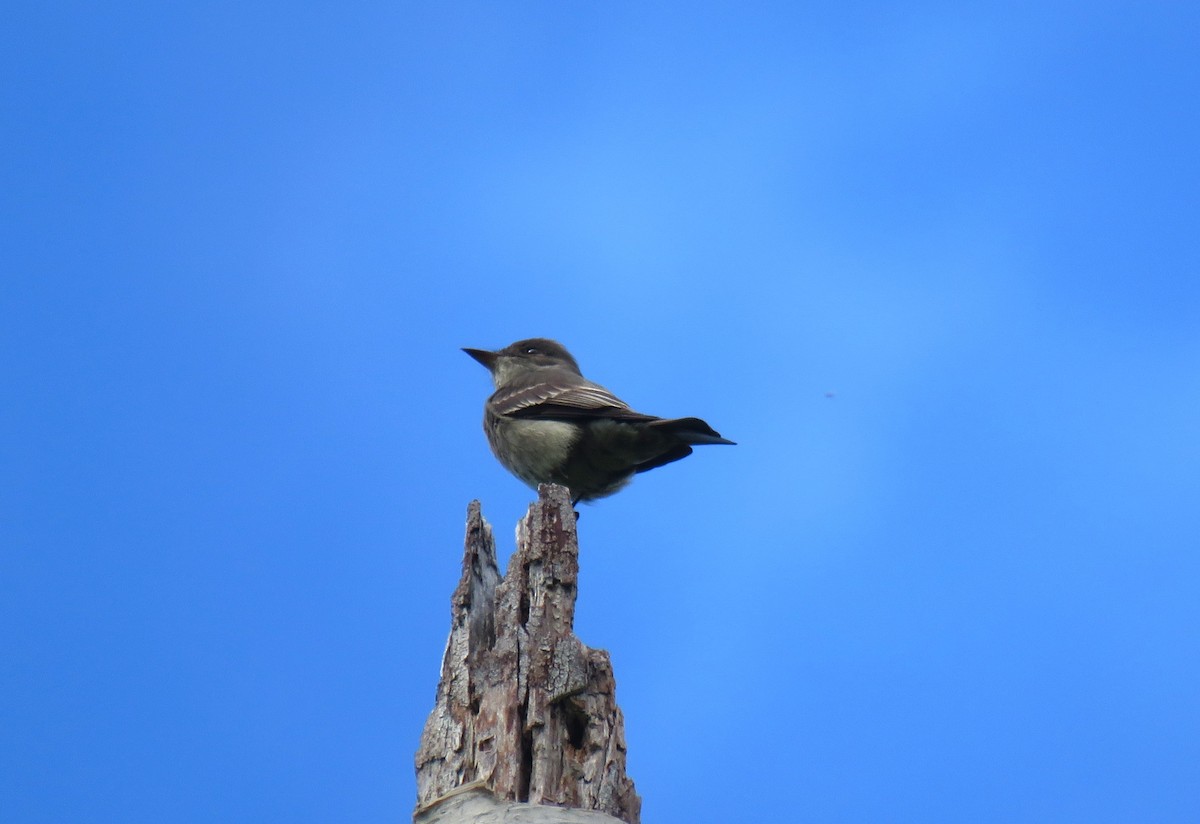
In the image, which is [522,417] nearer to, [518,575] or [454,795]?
[518,575]

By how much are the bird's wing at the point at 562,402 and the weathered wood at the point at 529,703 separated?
3.71 metres

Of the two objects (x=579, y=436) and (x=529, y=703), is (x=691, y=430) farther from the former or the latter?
(x=529, y=703)

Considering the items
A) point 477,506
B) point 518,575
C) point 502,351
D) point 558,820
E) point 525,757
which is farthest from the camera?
point 502,351

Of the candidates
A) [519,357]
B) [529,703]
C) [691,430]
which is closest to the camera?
[529,703]

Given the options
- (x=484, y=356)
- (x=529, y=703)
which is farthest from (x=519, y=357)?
(x=529, y=703)

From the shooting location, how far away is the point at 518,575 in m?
6.14

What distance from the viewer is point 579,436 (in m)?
10.1

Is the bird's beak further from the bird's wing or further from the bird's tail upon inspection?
the bird's tail

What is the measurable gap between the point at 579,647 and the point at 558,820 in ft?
3.16

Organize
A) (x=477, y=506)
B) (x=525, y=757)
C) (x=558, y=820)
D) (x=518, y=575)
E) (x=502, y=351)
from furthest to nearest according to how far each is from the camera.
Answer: (x=502, y=351) → (x=477, y=506) → (x=518, y=575) → (x=525, y=757) → (x=558, y=820)

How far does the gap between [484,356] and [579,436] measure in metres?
2.35

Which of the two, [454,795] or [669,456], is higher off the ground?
[669,456]

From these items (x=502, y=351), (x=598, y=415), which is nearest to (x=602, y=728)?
(x=598, y=415)

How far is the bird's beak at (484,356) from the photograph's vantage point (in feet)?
39.6
